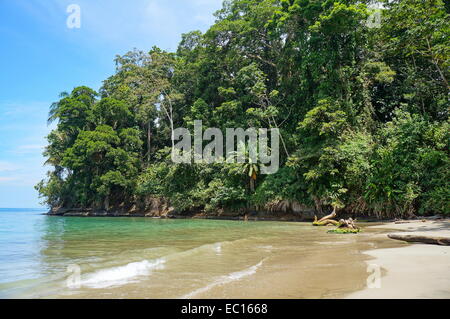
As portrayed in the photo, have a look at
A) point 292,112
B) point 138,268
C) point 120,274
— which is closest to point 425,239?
point 138,268

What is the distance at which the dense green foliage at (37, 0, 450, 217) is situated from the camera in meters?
15.0

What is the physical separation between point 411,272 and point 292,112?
20152 mm

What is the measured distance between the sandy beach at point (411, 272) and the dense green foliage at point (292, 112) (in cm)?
918

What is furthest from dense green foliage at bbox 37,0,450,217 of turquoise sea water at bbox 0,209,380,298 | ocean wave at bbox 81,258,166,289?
ocean wave at bbox 81,258,166,289

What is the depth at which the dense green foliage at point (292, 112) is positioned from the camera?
1502 cm

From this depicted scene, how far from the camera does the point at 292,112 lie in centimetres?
2359

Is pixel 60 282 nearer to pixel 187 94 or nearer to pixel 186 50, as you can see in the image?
pixel 187 94

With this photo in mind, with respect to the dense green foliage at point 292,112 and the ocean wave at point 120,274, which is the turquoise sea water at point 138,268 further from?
the dense green foliage at point 292,112

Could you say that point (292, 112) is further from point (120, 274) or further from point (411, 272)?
point (120, 274)

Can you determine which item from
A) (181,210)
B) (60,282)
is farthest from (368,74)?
(60,282)

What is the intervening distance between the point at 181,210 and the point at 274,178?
930 centimetres

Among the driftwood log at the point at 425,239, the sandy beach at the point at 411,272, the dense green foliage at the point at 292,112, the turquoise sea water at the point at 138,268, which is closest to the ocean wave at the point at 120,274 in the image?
the turquoise sea water at the point at 138,268

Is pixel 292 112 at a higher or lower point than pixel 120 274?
higher
